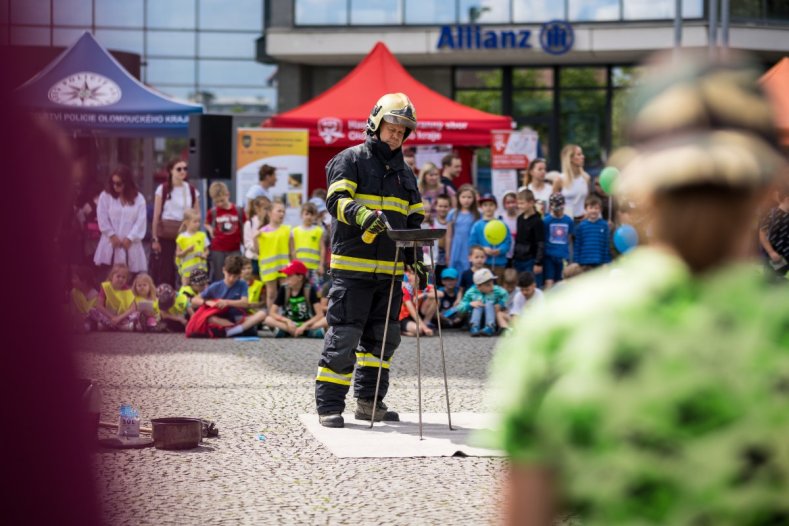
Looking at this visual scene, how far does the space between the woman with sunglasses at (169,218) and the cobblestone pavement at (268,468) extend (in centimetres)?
544

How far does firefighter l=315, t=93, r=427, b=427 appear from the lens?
28.3 feet

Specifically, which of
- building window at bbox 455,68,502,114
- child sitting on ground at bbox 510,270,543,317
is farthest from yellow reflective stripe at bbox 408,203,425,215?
building window at bbox 455,68,502,114

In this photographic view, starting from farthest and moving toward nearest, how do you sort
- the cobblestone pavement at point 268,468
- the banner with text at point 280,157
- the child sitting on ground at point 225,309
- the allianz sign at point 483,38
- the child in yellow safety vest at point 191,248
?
the allianz sign at point 483,38 → the banner with text at point 280,157 → the child in yellow safety vest at point 191,248 → the child sitting on ground at point 225,309 → the cobblestone pavement at point 268,468

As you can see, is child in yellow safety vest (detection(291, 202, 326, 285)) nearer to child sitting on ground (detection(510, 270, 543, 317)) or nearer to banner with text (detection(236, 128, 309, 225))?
banner with text (detection(236, 128, 309, 225))

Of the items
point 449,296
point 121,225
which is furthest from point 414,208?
point 121,225

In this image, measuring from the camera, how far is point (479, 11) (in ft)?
98.8

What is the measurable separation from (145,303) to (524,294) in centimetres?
428

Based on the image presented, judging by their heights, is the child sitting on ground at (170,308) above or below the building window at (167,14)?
below

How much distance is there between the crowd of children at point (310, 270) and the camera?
15.6 m

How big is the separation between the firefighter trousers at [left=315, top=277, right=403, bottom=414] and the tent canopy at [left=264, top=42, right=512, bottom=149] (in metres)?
9.98

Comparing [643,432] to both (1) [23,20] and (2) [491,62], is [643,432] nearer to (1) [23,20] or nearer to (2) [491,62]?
(1) [23,20]

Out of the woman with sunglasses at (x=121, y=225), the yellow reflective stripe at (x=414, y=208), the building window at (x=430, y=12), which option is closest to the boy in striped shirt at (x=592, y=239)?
the woman with sunglasses at (x=121, y=225)

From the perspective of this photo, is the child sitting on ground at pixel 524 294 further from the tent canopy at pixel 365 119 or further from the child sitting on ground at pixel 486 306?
the tent canopy at pixel 365 119

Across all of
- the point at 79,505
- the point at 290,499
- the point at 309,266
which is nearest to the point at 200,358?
the point at 309,266
